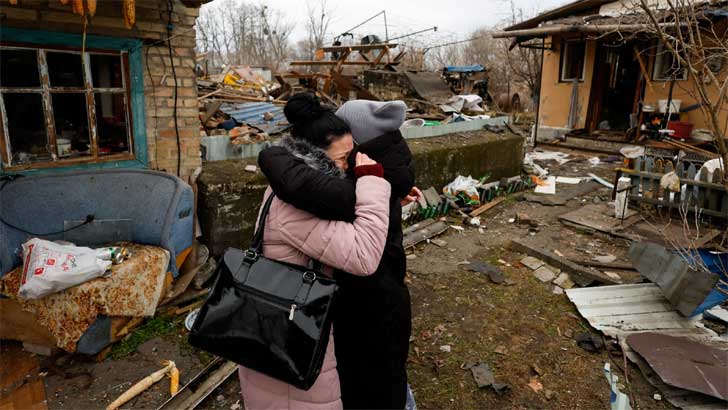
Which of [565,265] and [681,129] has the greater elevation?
Result: [681,129]

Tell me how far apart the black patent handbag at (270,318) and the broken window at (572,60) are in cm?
1370

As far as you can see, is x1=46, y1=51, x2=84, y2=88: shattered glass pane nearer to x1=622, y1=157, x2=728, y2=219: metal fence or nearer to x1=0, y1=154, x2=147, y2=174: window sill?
x1=0, y1=154, x2=147, y2=174: window sill

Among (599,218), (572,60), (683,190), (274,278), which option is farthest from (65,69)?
(572,60)

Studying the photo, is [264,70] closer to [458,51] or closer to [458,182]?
[458,182]

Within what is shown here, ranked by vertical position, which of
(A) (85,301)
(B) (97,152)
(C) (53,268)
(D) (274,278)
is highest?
(B) (97,152)

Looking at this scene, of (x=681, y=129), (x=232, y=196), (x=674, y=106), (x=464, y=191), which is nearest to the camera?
(x=232, y=196)

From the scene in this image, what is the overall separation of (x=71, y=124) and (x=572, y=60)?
1350 cm

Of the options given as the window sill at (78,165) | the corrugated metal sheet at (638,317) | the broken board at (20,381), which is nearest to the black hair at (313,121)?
the broken board at (20,381)

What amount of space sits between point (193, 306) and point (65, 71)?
236 centimetres

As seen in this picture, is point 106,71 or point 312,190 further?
point 106,71

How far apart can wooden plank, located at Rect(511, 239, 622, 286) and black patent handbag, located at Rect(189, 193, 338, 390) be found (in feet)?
12.9

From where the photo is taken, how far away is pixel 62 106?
391cm

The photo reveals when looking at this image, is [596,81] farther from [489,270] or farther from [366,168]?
[366,168]

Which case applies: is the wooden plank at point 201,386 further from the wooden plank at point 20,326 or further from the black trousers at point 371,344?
the black trousers at point 371,344
